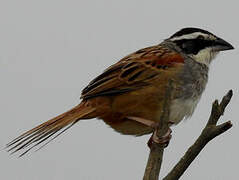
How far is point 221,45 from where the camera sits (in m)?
5.74

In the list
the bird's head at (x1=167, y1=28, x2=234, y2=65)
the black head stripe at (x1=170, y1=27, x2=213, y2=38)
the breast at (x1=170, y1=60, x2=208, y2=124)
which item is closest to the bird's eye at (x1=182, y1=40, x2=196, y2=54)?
the bird's head at (x1=167, y1=28, x2=234, y2=65)

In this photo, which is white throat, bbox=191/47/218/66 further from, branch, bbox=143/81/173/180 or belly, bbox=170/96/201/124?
branch, bbox=143/81/173/180

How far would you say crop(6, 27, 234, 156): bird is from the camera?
16.3 feet

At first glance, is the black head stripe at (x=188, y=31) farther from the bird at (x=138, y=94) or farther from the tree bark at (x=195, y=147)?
the tree bark at (x=195, y=147)

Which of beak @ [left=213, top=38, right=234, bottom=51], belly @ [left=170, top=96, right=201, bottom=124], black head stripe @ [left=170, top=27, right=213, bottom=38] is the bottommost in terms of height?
belly @ [left=170, top=96, right=201, bottom=124]

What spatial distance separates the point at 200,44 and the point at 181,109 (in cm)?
116

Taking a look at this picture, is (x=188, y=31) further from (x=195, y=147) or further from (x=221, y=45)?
(x=195, y=147)

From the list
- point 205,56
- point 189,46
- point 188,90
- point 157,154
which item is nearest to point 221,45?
point 205,56

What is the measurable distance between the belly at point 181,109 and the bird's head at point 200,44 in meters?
0.77

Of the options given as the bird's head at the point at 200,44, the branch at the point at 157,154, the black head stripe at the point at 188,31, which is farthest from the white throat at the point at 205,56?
the branch at the point at 157,154

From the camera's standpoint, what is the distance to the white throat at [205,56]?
575 cm

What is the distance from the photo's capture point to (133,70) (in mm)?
5328

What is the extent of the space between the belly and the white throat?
2.38 ft

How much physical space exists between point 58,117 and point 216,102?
81.8 inches
